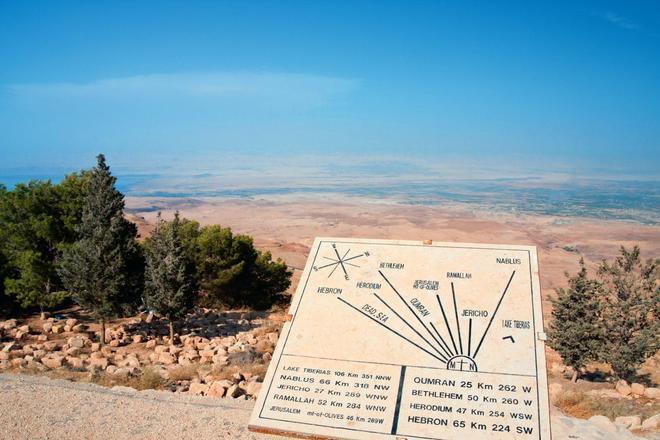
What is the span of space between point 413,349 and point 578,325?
10710 millimetres

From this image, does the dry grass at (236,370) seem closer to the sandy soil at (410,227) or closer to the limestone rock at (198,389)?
the limestone rock at (198,389)

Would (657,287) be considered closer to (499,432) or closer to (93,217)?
(499,432)

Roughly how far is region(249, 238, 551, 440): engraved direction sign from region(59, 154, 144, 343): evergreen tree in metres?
10.3

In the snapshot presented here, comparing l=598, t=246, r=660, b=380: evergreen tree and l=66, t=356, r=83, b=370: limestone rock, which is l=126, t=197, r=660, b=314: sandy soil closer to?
l=598, t=246, r=660, b=380: evergreen tree

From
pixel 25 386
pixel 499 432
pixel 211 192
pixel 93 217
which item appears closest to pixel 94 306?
pixel 93 217

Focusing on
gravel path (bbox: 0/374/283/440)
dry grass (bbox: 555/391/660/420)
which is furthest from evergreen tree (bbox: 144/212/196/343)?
dry grass (bbox: 555/391/660/420)

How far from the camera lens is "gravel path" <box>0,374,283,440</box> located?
8555mm

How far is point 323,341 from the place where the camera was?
661 centimetres

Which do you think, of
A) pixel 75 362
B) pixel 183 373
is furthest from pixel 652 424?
pixel 75 362

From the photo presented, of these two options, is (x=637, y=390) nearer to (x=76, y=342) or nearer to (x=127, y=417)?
(x=127, y=417)

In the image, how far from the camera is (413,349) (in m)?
6.33

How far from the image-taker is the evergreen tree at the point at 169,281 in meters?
15.7

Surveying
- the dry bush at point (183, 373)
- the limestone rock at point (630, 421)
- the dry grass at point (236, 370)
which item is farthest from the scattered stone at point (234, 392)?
the limestone rock at point (630, 421)

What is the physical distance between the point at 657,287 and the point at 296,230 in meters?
43.5
